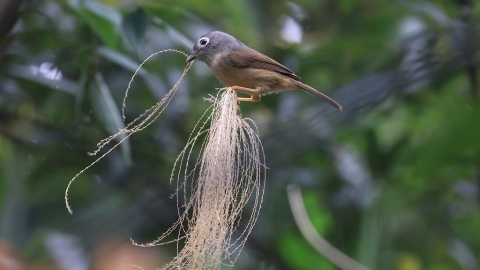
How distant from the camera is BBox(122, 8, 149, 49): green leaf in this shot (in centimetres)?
250

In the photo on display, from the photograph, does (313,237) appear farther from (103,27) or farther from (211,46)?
(103,27)

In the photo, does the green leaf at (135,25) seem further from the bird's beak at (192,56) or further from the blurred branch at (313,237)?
the blurred branch at (313,237)

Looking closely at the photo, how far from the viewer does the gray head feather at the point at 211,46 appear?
2.41 meters

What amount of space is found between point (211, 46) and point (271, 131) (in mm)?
749

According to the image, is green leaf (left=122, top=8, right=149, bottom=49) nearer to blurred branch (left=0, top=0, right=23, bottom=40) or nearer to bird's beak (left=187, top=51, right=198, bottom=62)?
bird's beak (left=187, top=51, right=198, bottom=62)

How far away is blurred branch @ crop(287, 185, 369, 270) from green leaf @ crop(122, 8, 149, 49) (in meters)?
1.42

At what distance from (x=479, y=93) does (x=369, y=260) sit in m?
1.18

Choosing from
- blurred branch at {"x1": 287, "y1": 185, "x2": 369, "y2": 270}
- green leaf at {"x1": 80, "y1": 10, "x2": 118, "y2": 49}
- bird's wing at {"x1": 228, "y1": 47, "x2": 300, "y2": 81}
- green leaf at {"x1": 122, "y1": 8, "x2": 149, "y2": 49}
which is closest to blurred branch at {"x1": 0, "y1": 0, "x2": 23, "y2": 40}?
green leaf at {"x1": 122, "y1": 8, "x2": 149, "y2": 49}

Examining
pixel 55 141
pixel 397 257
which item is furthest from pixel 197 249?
pixel 397 257

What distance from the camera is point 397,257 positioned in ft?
13.5

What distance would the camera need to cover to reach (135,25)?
2.55 meters

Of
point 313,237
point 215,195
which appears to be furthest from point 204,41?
point 313,237

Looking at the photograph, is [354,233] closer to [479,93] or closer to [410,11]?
[479,93]

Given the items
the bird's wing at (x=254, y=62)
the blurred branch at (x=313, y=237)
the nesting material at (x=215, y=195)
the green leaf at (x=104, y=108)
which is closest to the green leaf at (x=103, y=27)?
the green leaf at (x=104, y=108)
